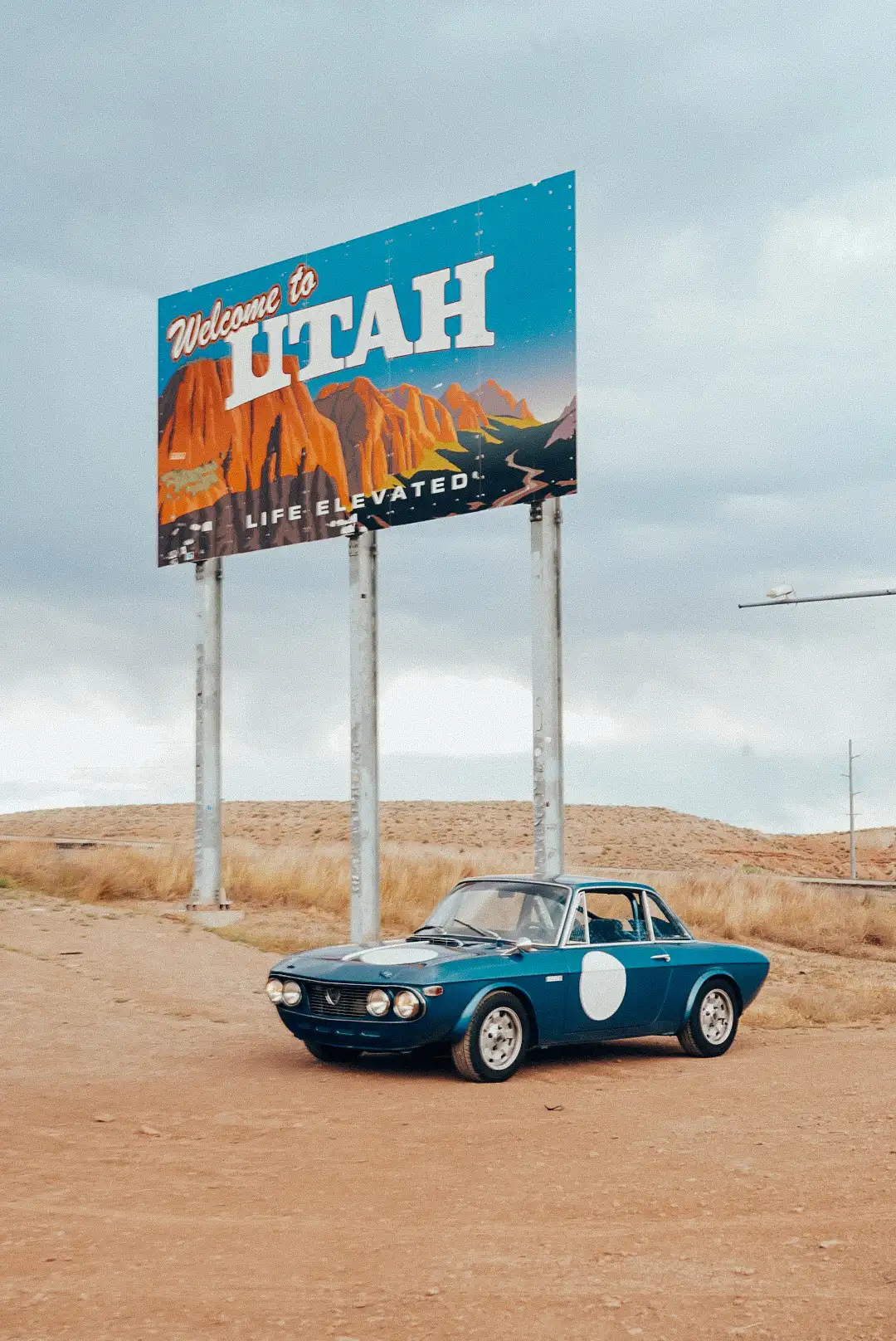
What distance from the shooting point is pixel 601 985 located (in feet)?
39.3

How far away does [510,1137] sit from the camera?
356 inches

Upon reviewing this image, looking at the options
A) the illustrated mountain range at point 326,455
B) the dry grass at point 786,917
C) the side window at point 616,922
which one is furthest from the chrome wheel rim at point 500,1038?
the dry grass at point 786,917

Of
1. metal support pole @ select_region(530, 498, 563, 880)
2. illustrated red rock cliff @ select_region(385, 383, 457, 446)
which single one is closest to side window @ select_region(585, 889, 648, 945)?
metal support pole @ select_region(530, 498, 563, 880)

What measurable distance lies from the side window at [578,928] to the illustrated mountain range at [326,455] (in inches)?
336

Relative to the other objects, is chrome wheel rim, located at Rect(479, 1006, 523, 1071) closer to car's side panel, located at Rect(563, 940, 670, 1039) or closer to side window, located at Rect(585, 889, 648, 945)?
car's side panel, located at Rect(563, 940, 670, 1039)

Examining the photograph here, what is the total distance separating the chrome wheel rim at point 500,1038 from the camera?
11047mm

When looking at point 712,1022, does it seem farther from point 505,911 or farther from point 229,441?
point 229,441

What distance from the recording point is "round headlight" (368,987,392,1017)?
10805 millimetres

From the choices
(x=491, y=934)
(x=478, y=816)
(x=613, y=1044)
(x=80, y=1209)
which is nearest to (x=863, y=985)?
(x=613, y=1044)

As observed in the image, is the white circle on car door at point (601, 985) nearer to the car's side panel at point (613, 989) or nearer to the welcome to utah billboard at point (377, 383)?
the car's side panel at point (613, 989)

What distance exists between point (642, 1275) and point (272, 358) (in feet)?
64.6

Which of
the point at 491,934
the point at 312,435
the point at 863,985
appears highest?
the point at 312,435

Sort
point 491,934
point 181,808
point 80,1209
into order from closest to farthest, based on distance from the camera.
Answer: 1. point 80,1209
2. point 491,934
3. point 181,808

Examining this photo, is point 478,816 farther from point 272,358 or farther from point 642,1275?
point 642,1275
